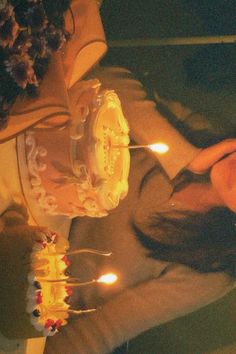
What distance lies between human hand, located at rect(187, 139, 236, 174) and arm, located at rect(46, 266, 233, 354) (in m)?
0.25

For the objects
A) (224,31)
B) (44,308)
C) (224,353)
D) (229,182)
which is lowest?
(224,353)

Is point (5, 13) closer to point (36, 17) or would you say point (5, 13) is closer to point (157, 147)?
point (36, 17)

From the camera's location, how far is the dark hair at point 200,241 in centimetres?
128

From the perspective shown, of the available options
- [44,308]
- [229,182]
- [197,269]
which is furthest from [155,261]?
[44,308]

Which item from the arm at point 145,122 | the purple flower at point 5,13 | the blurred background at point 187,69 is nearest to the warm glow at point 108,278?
the blurred background at point 187,69

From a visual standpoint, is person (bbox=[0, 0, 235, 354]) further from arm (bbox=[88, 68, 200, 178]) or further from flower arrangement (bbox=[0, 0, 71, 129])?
flower arrangement (bbox=[0, 0, 71, 129])

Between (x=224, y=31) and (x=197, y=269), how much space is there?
0.57 meters

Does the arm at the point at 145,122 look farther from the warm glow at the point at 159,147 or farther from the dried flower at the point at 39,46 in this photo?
the dried flower at the point at 39,46

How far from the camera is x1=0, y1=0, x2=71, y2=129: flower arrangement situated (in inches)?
31.8

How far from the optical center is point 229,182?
51.3 inches

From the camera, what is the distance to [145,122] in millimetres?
1353

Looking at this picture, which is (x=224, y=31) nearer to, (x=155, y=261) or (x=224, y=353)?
(x=155, y=261)

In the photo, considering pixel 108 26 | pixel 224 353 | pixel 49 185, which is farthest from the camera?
pixel 108 26

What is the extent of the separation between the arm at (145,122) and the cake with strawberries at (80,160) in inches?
7.6
